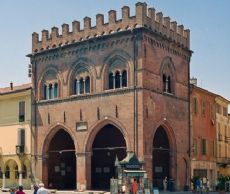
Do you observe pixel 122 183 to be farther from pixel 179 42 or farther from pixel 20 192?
pixel 179 42

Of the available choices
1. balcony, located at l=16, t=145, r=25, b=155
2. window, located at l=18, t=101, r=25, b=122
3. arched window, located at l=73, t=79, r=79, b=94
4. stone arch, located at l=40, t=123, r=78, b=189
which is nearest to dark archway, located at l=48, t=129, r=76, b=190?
stone arch, located at l=40, t=123, r=78, b=189

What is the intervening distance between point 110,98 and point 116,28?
523 cm

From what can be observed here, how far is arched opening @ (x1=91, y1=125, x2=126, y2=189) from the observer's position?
41.5 m

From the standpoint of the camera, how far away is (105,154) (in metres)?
42.1

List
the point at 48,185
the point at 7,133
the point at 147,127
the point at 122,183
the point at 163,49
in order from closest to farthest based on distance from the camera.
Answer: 1. the point at 122,183
2. the point at 147,127
3. the point at 163,49
4. the point at 48,185
5. the point at 7,133

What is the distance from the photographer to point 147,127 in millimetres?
35625

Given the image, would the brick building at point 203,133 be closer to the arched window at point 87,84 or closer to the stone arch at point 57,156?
the arched window at point 87,84

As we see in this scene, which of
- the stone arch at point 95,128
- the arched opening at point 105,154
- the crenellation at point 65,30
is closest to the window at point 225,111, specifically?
the arched opening at point 105,154

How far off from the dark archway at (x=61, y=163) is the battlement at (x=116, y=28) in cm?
764

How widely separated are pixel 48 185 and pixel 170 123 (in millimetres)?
11504

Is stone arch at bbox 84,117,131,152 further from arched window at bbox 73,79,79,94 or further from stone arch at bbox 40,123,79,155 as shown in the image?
arched window at bbox 73,79,79,94

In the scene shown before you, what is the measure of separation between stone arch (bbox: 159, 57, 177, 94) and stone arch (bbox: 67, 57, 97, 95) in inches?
203

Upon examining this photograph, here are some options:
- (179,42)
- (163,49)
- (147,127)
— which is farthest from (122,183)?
(179,42)

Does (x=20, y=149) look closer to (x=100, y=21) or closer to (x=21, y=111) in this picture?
(x=21, y=111)
